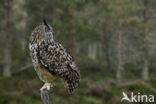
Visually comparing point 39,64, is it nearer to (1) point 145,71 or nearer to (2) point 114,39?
(1) point 145,71

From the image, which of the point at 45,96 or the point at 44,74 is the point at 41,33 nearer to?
the point at 44,74

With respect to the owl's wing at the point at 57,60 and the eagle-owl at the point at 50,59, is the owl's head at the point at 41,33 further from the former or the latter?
the owl's wing at the point at 57,60

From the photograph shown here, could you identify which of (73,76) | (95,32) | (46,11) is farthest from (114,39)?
(73,76)

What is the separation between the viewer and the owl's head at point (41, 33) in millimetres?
2787

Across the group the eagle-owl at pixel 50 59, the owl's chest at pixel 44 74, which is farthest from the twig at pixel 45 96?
the owl's chest at pixel 44 74

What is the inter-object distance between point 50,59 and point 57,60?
78 millimetres

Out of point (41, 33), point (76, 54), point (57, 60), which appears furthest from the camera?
point (76, 54)

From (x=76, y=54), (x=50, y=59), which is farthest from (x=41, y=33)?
(x=76, y=54)

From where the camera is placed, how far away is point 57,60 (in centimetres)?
296

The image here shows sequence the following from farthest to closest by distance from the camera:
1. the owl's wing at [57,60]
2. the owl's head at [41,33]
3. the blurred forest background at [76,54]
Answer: the blurred forest background at [76,54], the owl's wing at [57,60], the owl's head at [41,33]

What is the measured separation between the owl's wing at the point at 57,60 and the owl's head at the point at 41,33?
0.38ft

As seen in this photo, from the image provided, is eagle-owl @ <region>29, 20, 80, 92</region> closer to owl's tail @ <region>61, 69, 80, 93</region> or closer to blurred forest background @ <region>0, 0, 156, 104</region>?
owl's tail @ <region>61, 69, 80, 93</region>

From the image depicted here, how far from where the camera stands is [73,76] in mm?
3049

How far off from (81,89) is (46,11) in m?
12.2
